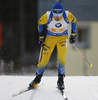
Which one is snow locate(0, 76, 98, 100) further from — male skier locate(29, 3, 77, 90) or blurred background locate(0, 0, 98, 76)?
blurred background locate(0, 0, 98, 76)

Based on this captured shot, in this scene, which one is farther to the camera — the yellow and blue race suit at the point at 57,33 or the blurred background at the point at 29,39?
the blurred background at the point at 29,39

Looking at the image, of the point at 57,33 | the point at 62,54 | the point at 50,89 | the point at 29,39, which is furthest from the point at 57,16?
the point at 29,39

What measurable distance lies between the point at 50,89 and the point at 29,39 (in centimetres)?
553

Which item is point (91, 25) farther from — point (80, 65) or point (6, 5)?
point (6, 5)

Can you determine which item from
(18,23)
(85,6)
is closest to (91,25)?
(85,6)

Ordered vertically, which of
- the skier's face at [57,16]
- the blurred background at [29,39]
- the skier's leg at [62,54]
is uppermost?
the skier's face at [57,16]

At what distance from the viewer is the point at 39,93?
3.46 m

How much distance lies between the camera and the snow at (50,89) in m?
3.24

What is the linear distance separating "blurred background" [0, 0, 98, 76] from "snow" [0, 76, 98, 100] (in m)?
3.16

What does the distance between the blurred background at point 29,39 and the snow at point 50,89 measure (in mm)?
3158

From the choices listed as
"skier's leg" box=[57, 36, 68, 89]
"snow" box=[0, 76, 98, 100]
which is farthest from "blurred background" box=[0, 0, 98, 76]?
"skier's leg" box=[57, 36, 68, 89]

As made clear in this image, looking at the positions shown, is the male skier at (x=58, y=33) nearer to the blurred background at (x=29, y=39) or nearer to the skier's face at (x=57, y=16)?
the skier's face at (x=57, y=16)

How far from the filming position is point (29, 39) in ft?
29.7

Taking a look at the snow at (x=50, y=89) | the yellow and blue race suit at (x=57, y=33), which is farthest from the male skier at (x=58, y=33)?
the snow at (x=50, y=89)
